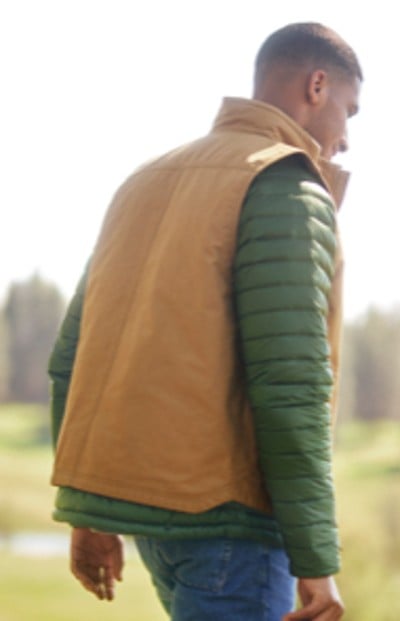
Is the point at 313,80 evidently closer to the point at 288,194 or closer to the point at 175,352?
the point at 288,194

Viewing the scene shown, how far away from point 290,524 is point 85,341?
441 millimetres

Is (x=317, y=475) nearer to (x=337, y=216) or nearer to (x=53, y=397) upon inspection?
(x=337, y=216)

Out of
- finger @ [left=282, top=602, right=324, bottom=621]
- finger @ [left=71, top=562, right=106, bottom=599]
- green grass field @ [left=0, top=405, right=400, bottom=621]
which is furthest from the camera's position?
green grass field @ [left=0, top=405, right=400, bottom=621]

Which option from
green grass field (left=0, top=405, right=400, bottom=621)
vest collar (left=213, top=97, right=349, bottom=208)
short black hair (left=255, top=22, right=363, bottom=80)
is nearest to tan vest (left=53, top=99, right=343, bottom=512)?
vest collar (left=213, top=97, right=349, bottom=208)

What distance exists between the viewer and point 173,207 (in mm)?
2090

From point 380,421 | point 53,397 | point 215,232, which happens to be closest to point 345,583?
point 53,397

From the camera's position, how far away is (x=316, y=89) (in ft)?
7.25

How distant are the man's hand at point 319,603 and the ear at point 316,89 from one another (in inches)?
29.5

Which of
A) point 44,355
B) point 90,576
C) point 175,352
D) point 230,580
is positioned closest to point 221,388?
point 175,352

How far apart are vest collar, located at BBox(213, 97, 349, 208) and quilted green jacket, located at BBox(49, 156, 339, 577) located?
0.14 metres

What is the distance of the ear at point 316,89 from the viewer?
7.25ft

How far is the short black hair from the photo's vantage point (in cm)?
223

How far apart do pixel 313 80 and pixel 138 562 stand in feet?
26.3

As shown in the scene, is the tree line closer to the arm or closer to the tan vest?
the arm
